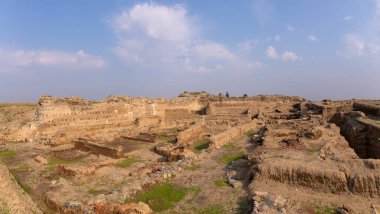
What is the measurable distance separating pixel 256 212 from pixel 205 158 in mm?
7218

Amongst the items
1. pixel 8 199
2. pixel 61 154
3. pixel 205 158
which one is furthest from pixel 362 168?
pixel 61 154

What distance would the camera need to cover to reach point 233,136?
67.5 ft

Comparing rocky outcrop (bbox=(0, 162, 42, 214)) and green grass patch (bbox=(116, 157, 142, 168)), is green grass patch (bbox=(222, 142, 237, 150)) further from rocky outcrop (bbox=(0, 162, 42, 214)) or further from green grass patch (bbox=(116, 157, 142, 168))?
rocky outcrop (bbox=(0, 162, 42, 214))

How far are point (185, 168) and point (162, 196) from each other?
3059 mm

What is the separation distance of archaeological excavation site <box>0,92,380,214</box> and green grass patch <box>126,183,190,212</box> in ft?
0.11

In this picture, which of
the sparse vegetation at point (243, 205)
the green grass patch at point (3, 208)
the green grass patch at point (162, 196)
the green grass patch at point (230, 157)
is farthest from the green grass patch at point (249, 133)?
the green grass patch at point (3, 208)

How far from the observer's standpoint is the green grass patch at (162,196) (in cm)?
1005

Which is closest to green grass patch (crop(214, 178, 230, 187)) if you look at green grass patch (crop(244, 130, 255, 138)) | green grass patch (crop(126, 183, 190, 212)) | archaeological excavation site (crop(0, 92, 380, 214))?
archaeological excavation site (crop(0, 92, 380, 214))

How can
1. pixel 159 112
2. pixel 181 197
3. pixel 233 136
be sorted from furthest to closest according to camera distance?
pixel 159 112
pixel 233 136
pixel 181 197

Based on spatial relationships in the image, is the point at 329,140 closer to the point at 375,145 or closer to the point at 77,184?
the point at 375,145

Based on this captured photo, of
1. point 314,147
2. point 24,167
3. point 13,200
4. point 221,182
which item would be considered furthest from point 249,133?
point 13,200

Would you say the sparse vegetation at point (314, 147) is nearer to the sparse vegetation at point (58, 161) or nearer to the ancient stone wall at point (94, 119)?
the sparse vegetation at point (58, 161)

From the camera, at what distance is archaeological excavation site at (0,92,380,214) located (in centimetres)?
932

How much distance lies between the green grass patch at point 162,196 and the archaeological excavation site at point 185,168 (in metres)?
0.03
